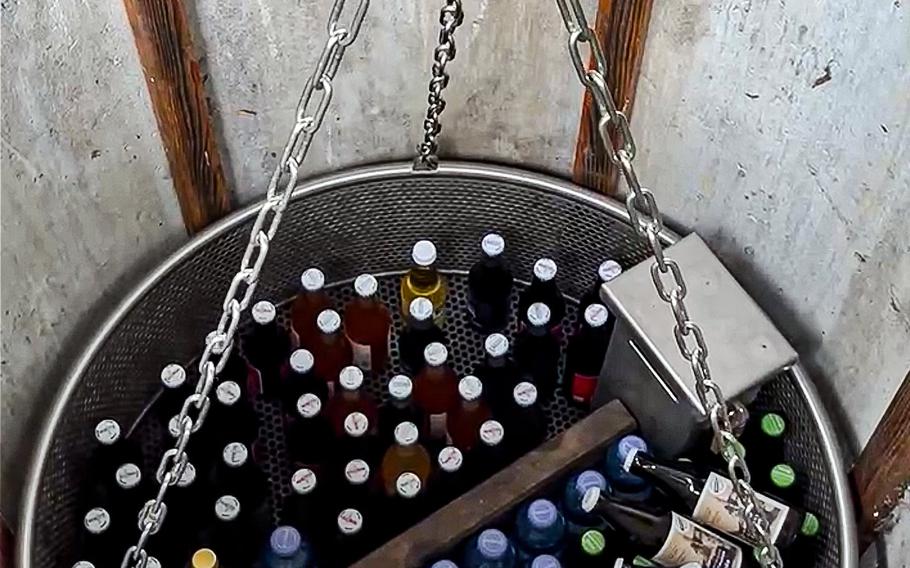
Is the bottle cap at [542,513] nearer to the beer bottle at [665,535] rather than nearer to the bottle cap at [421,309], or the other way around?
the beer bottle at [665,535]

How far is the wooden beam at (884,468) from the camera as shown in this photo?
3.68 feet

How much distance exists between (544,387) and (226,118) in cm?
47

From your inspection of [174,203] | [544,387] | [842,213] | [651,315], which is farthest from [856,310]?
Answer: [174,203]

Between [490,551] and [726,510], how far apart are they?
0.77ft

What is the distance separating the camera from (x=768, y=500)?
1.18 meters

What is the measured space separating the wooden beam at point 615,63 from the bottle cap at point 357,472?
1.44 ft

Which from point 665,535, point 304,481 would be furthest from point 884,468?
point 304,481

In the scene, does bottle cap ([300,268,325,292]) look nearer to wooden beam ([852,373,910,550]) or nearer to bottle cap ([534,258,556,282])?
bottle cap ([534,258,556,282])

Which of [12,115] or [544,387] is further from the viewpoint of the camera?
[544,387]

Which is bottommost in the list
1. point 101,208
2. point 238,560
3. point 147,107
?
point 238,560

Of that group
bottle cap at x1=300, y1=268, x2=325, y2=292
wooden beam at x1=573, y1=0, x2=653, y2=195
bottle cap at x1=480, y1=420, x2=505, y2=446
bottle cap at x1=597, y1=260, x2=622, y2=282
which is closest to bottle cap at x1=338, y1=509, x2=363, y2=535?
bottle cap at x1=480, y1=420, x2=505, y2=446

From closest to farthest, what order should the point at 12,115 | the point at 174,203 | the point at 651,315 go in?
the point at 12,115, the point at 651,315, the point at 174,203

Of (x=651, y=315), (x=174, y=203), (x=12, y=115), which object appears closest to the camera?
(x=12, y=115)

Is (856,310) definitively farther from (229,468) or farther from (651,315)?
(229,468)
